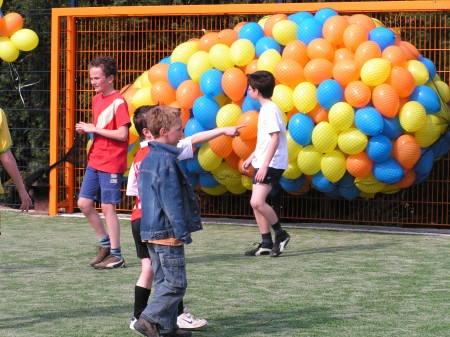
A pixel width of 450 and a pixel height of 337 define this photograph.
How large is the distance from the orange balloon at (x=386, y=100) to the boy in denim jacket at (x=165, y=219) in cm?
534

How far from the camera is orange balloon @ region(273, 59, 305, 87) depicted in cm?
1107

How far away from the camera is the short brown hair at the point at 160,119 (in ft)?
19.0

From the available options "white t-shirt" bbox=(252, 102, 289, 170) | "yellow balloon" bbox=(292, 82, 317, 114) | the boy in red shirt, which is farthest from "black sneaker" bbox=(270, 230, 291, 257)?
"yellow balloon" bbox=(292, 82, 317, 114)

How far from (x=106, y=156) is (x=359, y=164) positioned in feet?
10.9

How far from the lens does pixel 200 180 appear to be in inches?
471

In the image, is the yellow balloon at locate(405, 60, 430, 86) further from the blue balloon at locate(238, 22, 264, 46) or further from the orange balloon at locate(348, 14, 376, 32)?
the blue balloon at locate(238, 22, 264, 46)

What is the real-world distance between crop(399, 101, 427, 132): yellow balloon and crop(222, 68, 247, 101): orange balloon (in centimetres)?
185

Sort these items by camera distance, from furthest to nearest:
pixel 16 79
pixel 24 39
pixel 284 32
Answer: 1. pixel 16 79
2. pixel 24 39
3. pixel 284 32

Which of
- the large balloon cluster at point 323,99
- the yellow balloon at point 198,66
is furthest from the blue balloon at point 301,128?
the yellow balloon at point 198,66

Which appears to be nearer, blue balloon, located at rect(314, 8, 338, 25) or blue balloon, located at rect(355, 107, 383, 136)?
blue balloon, located at rect(355, 107, 383, 136)

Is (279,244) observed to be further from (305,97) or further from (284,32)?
(284,32)

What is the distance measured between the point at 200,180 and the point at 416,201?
2698 mm

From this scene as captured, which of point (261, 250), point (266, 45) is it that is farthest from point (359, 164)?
point (261, 250)

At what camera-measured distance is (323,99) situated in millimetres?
10844
